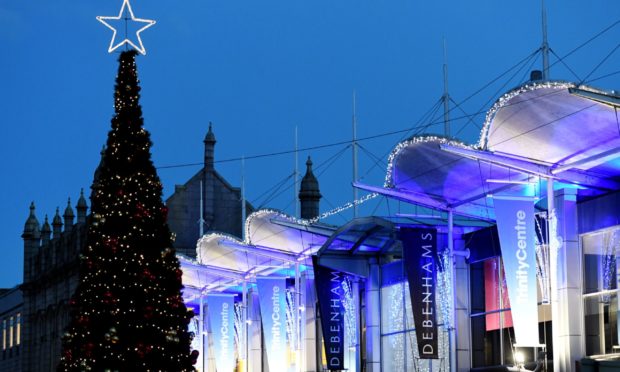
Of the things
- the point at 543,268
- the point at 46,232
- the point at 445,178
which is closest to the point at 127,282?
the point at 445,178

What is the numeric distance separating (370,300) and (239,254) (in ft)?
34.0

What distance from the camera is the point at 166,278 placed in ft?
106

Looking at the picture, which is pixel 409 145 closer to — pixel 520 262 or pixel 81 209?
pixel 520 262

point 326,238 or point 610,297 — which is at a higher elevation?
point 326,238

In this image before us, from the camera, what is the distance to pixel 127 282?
104ft

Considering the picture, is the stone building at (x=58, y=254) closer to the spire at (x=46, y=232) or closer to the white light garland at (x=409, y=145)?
the spire at (x=46, y=232)

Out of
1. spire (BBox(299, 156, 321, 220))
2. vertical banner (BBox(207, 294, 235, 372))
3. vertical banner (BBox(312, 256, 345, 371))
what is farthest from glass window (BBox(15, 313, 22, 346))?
vertical banner (BBox(312, 256, 345, 371))

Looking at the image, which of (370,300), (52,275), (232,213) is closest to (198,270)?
(370,300)

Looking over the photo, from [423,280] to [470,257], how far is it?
Result: 240cm

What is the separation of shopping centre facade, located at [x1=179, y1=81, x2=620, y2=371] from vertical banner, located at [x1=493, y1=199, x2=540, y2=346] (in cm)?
4

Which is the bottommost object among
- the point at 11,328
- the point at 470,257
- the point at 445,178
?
the point at 470,257

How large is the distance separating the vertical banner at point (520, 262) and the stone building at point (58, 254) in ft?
162

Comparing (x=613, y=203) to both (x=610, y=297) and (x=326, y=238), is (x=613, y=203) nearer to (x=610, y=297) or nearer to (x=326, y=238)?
(x=610, y=297)

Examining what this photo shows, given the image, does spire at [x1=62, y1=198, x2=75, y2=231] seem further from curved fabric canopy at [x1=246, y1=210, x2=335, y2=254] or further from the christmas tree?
the christmas tree
